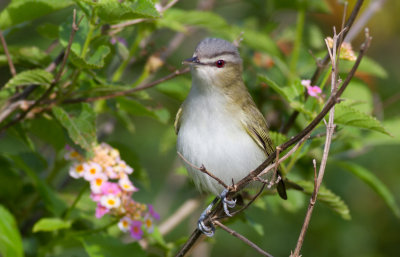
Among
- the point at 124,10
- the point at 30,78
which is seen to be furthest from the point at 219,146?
the point at 30,78

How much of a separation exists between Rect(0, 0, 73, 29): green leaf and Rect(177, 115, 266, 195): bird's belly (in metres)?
0.89

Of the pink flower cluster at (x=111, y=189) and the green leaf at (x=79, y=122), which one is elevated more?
the green leaf at (x=79, y=122)

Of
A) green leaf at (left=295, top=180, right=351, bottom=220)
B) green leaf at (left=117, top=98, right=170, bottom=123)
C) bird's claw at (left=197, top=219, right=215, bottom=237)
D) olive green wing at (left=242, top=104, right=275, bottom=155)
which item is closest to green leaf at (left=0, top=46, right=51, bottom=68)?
green leaf at (left=117, top=98, right=170, bottom=123)

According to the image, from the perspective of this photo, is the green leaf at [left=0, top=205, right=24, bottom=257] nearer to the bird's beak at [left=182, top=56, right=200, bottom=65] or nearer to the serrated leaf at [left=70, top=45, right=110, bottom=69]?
the serrated leaf at [left=70, top=45, right=110, bottom=69]

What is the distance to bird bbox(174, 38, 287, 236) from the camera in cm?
303

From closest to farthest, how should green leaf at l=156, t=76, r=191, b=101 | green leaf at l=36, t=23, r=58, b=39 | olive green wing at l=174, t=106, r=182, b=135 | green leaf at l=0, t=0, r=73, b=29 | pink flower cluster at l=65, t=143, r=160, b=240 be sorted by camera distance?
1. green leaf at l=0, t=0, r=73, b=29
2. pink flower cluster at l=65, t=143, r=160, b=240
3. green leaf at l=36, t=23, r=58, b=39
4. olive green wing at l=174, t=106, r=182, b=135
5. green leaf at l=156, t=76, r=191, b=101

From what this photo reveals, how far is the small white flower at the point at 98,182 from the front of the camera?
9.91 feet

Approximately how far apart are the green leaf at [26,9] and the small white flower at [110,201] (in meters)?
0.97

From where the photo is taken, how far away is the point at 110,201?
3.00 meters

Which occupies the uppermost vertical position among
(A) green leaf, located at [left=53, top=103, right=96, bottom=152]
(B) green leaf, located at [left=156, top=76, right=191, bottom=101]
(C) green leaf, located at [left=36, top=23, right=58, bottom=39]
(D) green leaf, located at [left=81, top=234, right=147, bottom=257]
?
(C) green leaf, located at [left=36, top=23, right=58, bottom=39]

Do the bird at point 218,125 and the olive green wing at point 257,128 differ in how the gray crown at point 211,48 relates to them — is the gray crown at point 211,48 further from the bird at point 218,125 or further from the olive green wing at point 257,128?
the olive green wing at point 257,128

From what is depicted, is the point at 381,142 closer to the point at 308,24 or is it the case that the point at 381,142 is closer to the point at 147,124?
the point at 308,24

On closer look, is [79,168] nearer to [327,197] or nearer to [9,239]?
[9,239]

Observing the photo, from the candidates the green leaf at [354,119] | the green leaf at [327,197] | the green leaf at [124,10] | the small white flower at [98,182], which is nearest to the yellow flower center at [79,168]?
the small white flower at [98,182]
